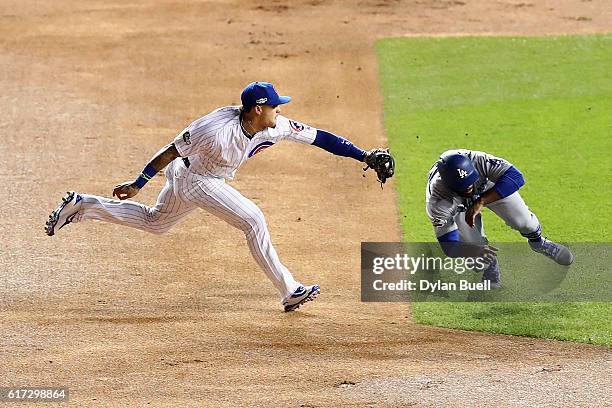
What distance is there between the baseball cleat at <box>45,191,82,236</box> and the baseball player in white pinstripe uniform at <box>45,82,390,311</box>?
42cm

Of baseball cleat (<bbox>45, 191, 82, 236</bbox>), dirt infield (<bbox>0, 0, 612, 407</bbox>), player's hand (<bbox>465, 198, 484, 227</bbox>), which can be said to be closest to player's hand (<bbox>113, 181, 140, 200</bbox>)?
baseball cleat (<bbox>45, 191, 82, 236</bbox>)

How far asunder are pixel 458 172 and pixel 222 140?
190cm

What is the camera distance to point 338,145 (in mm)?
8648

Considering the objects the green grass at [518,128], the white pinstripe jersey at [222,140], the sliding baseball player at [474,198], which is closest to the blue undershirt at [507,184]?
the sliding baseball player at [474,198]

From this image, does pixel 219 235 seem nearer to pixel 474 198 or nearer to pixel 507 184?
pixel 474 198

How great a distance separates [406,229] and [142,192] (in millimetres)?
2998

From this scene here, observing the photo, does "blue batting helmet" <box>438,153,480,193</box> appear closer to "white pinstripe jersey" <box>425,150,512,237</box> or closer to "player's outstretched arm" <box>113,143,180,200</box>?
"white pinstripe jersey" <box>425,150,512,237</box>

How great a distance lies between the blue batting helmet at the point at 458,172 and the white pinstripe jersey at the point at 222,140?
1084 mm

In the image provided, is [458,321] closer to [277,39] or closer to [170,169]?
[170,169]

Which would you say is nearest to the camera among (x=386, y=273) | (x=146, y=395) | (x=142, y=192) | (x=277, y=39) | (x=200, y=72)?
(x=146, y=395)

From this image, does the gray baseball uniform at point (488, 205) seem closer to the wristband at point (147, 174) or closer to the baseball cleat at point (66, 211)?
the wristband at point (147, 174)

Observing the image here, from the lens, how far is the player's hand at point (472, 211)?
29.0 ft

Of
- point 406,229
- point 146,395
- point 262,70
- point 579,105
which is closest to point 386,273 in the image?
point 406,229

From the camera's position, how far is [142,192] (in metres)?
11.8
